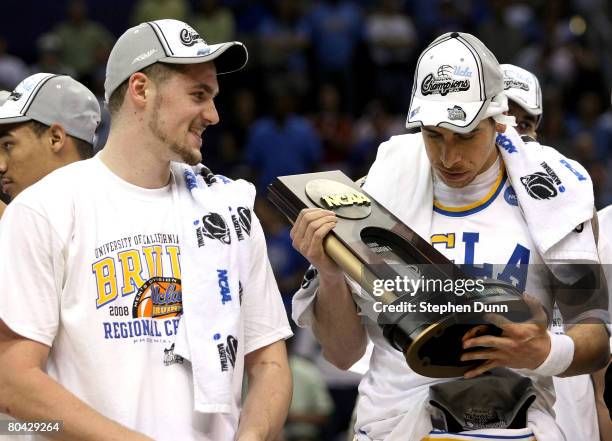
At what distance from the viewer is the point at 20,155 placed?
4008 millimetres

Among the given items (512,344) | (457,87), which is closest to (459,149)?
(457,87)

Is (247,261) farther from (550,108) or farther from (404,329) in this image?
(550,108)

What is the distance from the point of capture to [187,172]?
12.1 feet

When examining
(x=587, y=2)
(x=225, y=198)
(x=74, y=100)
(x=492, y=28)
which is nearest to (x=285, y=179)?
(x=225, y=198)

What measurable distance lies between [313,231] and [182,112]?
1.77 ft

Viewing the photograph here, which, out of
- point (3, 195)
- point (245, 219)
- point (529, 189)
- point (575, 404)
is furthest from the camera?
point (3, 195)

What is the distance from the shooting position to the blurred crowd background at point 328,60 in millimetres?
10820

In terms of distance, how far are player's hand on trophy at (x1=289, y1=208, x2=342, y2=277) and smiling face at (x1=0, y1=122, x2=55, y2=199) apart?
3.34 ft

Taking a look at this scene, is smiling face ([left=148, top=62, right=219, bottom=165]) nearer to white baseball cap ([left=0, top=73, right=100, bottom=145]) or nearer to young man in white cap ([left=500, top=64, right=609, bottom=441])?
white baseball cap ([left=0, top=73, right=100, bottom=145])

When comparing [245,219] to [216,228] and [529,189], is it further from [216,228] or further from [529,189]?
[529,189]

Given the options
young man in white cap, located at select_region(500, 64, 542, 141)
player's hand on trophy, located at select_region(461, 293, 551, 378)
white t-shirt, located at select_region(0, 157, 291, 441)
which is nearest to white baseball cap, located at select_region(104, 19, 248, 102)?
white t-shirt, located at select_region(0, 157, 291, 441)

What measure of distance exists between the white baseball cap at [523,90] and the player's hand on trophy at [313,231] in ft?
5.03

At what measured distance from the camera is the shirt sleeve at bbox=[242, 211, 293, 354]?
363 cm

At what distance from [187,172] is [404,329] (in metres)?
0.93
